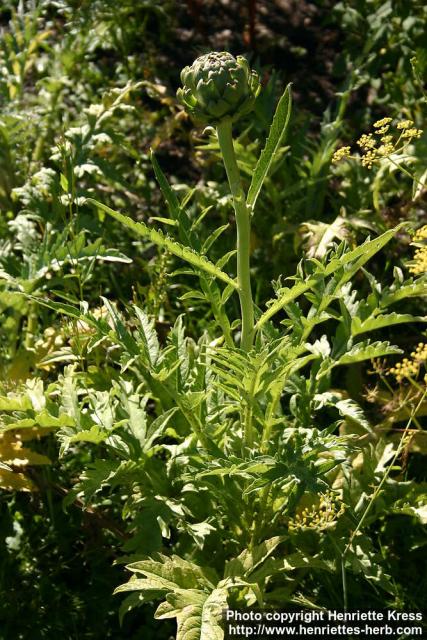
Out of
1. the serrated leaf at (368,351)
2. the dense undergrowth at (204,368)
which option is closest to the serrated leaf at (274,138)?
the dense undergrowth at (204,368)

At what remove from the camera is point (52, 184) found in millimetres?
3189

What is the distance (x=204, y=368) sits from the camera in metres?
2.57

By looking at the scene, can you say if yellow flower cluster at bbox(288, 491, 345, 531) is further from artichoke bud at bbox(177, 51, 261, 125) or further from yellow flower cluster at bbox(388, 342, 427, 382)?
artichoke bud at bbox(177, 51, 261, 125)

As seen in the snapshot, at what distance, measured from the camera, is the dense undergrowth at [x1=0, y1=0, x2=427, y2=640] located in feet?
7.71

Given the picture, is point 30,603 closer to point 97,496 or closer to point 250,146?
point 97,496

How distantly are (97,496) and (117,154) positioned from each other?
5.57ft

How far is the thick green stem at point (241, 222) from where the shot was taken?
6.95 ft

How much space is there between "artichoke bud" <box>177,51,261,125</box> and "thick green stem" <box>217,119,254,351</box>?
0.05 m

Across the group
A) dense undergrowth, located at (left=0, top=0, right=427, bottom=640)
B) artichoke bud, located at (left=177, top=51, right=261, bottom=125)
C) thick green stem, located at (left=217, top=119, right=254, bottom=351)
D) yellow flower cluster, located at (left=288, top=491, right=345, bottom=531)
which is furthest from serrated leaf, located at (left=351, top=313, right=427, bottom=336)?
artichoke bud, located at (left=177, top=51, right=261, bottom=125)

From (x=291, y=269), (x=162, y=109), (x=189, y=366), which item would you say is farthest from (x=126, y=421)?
(x=162, y=109)

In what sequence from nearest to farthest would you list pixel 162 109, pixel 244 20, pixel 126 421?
1. pixel 126 421
2. pixel 162 109
3. pixel 244 20

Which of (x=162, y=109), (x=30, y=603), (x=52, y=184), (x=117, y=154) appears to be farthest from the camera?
(x=162, y=109)

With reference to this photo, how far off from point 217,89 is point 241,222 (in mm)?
344

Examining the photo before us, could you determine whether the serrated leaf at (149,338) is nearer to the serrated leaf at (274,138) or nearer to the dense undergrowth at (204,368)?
the dense undergrowth at (204,368)
